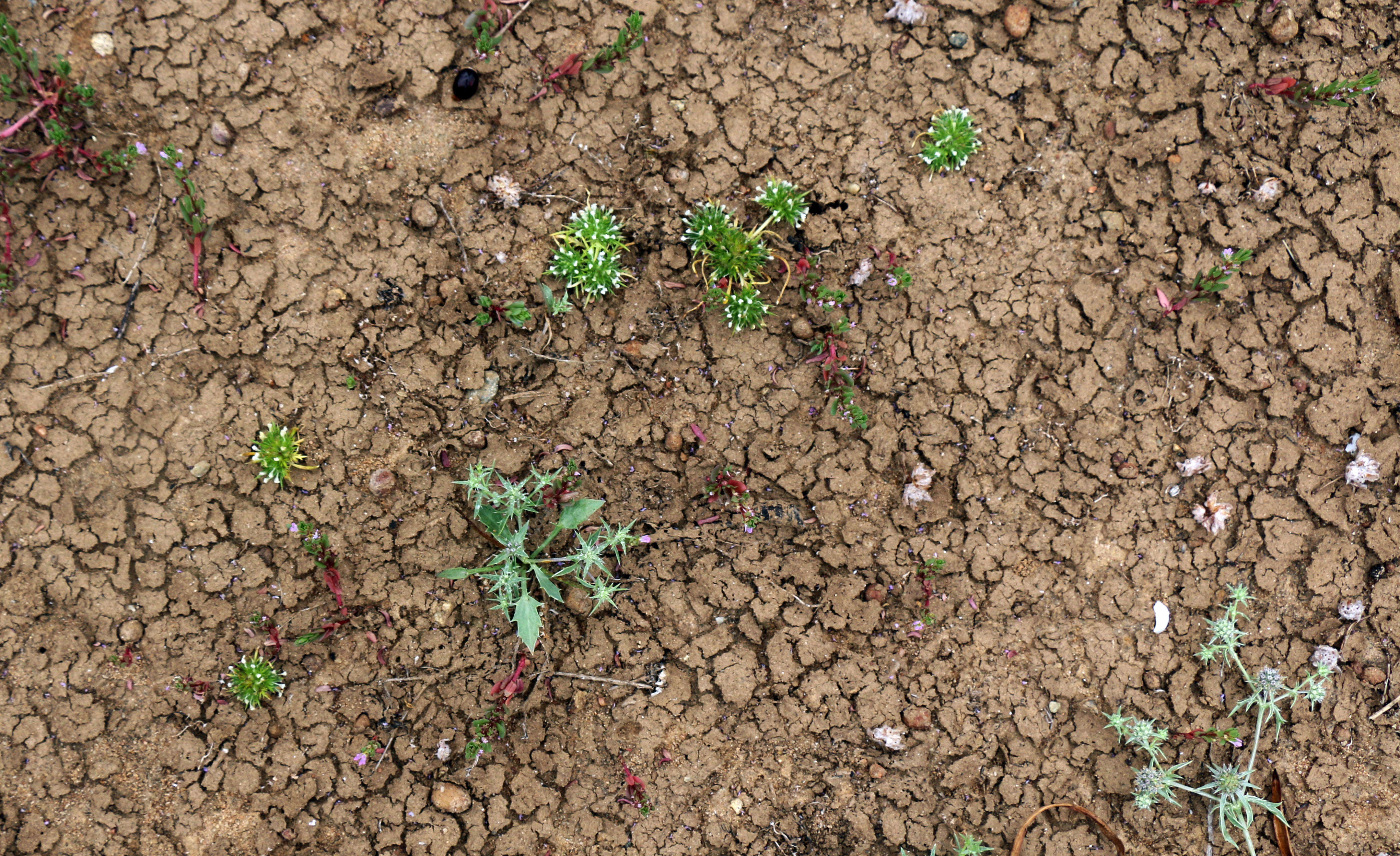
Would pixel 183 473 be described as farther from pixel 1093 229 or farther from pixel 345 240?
pixel 1093 229

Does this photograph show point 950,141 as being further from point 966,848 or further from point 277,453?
point 277,453

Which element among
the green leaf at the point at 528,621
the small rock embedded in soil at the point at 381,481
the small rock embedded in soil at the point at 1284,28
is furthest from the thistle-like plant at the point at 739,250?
the small rock embedded in soil at the point at 1284,28

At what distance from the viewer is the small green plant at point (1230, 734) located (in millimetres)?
4086

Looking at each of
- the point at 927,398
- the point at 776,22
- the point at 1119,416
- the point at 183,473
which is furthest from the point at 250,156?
the point at 1119,416

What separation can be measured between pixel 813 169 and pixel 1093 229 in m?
1.68

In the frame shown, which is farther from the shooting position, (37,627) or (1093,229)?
(1093,229)

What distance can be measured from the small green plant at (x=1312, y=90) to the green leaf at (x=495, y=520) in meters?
4.95

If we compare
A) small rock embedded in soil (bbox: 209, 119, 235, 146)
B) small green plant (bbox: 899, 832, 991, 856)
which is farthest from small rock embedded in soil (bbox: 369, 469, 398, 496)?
small green plant (bbox: 899, 832, 991, 856)

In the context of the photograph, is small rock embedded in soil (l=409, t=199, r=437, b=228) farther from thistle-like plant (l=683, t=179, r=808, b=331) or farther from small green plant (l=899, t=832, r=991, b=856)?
small green plant (l=899, t=832, r=991, b=856)

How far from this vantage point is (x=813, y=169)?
4246 millimetres

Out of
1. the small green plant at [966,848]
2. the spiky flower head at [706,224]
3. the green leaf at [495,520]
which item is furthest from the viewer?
the spiky flower head at [706,224]

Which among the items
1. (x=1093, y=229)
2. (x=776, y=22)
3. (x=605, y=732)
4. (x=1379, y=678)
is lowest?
(x=605, y=732)

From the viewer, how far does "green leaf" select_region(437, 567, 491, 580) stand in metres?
3.90

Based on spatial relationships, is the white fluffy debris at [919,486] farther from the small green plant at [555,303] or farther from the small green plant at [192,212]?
the small green plant at [192,212]
